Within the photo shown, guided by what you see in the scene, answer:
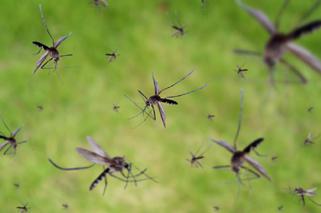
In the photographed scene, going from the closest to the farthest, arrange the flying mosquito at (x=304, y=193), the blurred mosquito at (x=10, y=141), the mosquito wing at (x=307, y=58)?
the mosquito wing at (x=307, y=58) < the blurred mosquito at (x=10, y=141) < the flying mosquito at (x=304, y=193)

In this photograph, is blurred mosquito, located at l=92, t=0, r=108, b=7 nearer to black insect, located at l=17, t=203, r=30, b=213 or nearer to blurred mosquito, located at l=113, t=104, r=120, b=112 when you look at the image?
blurred mosquito, located at l=113, t=104, r=120, b=112

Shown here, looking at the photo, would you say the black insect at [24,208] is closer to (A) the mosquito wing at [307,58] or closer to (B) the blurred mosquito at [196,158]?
(B) the blurred mosquito at [196,158]

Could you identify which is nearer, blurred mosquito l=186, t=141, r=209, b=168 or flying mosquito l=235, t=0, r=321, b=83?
flying mosquito l=235, t=0, r=321, b=83

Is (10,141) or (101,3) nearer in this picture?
(10,141)

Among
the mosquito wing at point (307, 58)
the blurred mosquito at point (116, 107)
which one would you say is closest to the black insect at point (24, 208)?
the blurred mosquito at point (116, 107)

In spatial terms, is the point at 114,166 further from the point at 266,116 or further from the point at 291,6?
the point at 291,6

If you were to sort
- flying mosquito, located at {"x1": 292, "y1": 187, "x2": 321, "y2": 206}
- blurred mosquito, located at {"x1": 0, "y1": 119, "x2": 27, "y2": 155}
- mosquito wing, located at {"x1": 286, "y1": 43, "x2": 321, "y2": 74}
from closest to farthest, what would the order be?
mosquito wing, located at {"x1": 286, "y1": 43, "x2": 321, "y2": 74}
blurred mosquito, located at {"x1": 0, "y1": 119, "x2": 27, "y2": 155}
flying mosquito, located at {"x1": 292, "y1": 187, "x2": 321, "y2": 206}

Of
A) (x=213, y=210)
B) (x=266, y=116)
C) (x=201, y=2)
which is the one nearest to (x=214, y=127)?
(x=266, y=116)

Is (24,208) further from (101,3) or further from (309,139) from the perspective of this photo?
(309,139)

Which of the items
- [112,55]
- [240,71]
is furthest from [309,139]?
[112,55]

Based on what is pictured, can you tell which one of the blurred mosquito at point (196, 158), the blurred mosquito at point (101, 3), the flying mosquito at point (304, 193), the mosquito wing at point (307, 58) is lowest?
the mosquito wing at point (307, 58)

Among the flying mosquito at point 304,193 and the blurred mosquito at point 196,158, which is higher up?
the blurred mosquito at point 196,158

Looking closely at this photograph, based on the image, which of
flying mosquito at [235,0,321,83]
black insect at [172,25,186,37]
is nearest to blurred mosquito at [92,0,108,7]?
black insect at [172,25,186,37]
